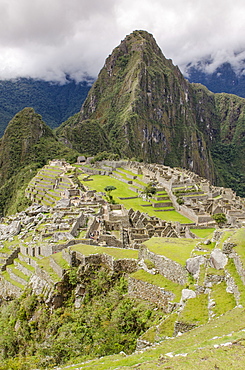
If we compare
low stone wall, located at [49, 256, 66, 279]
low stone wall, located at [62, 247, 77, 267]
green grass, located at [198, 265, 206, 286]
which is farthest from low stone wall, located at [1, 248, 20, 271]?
green grass, located at [198, 265, 206, 286]

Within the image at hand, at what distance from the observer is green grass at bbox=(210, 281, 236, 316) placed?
805 centimetres

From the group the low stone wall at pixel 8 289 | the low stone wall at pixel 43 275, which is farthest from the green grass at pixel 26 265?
the low stone wall at pixel 43 275

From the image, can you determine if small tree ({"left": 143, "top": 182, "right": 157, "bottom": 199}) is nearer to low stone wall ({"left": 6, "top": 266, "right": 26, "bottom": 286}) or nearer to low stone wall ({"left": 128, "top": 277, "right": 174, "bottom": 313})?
low stone wall ({"left": 6, "top": 266, "right": 26, "bottom": 286})

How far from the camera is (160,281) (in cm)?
1068

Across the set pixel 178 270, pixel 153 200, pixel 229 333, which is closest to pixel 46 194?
pixel 153 200

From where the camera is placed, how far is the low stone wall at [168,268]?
1033 cm

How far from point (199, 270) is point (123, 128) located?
170 meters

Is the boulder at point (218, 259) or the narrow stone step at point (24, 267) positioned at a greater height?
the boulder at point (218, 259)

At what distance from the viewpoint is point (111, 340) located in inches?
375

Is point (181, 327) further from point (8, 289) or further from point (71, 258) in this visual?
point (8, 289)

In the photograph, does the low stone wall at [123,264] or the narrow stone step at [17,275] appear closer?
the low stone wall at [123,264]

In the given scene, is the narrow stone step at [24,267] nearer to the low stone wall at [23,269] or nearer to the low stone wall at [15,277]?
A: the low stone wall at [23,269]

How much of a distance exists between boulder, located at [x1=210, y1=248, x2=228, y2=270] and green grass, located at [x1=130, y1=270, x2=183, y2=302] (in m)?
1.29

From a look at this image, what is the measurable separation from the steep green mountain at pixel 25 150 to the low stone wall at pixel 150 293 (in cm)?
7920
